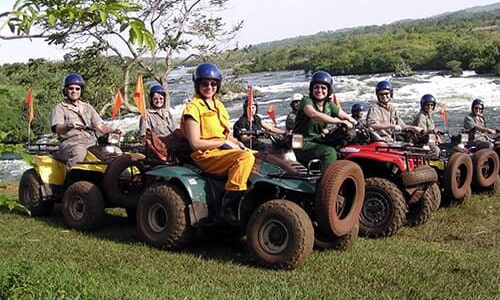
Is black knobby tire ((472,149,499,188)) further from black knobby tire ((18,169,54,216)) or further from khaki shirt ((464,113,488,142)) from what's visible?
black knobby tire ((18,169,54,216))

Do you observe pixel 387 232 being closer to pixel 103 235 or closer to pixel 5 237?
pixel 103 235

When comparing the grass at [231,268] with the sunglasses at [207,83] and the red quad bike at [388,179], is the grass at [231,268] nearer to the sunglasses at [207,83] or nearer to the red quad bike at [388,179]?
the red quad bike at [388,179]

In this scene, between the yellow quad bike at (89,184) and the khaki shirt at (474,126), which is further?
the khaki shirt at (474,126)

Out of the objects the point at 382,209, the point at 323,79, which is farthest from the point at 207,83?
the point at 382,209

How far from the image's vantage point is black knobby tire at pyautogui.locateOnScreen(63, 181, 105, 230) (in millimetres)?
7039

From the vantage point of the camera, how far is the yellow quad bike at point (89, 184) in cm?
704

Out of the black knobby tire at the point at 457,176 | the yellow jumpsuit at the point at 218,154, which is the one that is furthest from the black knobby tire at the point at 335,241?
the black knobby tire at the point at 457,176

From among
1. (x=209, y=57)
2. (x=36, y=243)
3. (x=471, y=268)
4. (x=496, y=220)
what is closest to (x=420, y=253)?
(x=471, y=268)

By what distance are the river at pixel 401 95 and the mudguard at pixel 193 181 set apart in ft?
47.7

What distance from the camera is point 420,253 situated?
5.81 m

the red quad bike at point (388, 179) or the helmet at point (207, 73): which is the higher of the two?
the helmet at point (207, 73)

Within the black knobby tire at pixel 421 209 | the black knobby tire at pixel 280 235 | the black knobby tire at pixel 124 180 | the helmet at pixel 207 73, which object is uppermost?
the helmet at pixel 207 73

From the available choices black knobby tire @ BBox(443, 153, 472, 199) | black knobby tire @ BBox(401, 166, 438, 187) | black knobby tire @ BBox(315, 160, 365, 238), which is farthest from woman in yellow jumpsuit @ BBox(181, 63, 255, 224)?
black knobby tire @ BBox(443, 153, 472, 199)

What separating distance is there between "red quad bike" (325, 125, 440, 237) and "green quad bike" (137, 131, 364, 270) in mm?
811
